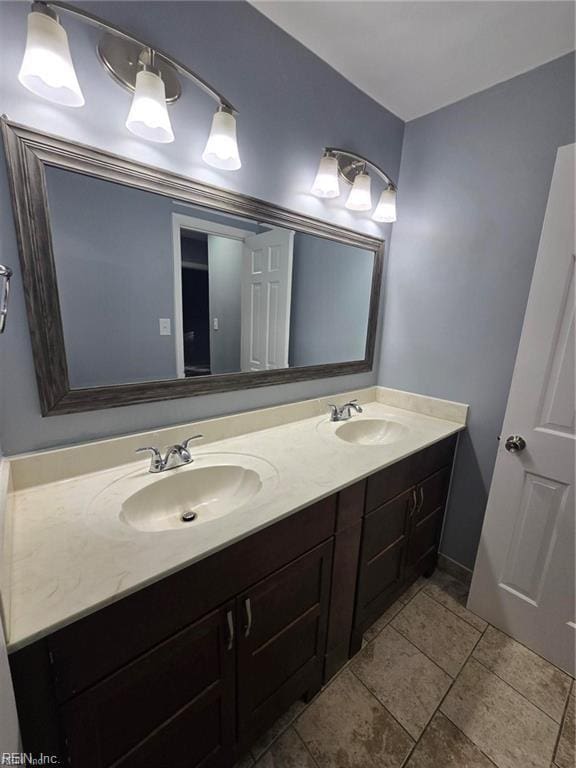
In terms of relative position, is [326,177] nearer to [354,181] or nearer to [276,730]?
[354,181]

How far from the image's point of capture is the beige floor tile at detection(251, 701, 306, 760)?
3.34ft

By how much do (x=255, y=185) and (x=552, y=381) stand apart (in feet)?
4.49

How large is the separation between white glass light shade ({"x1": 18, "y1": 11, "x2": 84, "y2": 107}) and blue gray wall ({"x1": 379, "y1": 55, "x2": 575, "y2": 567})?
153cm

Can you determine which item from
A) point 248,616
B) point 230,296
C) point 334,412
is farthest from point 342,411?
point 248,616

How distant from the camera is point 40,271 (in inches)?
33.9

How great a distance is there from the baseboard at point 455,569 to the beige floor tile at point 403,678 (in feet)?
1.73

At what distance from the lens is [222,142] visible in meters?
1.02

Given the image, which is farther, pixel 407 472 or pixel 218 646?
pixel 407 472

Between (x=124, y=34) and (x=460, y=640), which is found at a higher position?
(x=124, y=34)

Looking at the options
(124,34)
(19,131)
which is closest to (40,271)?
(19,131)

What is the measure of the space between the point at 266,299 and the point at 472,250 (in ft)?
3.31

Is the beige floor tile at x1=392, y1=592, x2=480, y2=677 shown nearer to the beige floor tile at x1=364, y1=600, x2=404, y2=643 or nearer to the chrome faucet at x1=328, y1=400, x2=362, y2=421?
the beige floor tile at x1=364, y1=600, x2=404, y2=643

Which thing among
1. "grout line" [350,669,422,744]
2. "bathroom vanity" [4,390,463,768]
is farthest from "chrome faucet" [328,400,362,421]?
"grout line" [350,669,422,744]

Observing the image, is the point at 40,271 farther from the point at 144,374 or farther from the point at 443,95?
the point at 443,95
